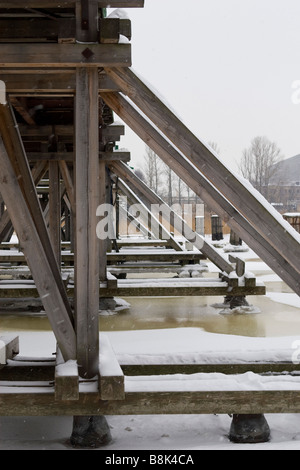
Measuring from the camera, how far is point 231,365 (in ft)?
15.5

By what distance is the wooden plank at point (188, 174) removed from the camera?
497 cm

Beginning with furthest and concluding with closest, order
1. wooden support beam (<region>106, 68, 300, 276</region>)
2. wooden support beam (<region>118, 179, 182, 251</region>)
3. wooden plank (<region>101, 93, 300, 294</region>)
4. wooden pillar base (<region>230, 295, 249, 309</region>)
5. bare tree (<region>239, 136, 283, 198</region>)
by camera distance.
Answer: bare tree (<region>239, 136, 283, 198</region>) < wooden support beam (<region>118, 179, 182, 251</region>) < wooden pillar base (<region>230, 295, 249, 309</region>) < wooden plank (<region>101, 93, 300, 294</region>) < wooden support beam (<region>106, 68, 300, 276</region>)

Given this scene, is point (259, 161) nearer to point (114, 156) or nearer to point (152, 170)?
point (152, 170)

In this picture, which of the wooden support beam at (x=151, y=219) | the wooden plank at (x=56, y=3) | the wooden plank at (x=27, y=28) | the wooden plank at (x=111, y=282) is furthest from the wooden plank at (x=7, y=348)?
the wooden support beam at (x=151, y=219)

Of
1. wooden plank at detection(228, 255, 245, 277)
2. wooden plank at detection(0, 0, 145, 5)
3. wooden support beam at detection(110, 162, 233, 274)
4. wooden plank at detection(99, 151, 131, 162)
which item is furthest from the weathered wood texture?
wooden support beam at detection(110, 162, 233, 274)

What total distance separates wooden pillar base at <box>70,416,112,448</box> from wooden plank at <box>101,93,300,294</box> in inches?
71.7

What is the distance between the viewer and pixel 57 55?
3912 mm

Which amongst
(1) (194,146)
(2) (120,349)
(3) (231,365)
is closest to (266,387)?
(3) (231,365)

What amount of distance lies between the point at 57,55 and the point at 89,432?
2.50 m

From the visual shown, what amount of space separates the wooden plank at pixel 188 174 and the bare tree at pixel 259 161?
4284 cm

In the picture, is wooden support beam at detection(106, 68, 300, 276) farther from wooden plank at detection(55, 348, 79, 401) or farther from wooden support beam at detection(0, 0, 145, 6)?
wooden plank at detection(55, 348, 79, 401)

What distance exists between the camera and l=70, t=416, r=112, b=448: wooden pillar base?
398cm

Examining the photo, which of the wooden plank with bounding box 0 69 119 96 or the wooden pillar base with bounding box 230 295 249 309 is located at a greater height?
the wooden plank with bounding box 0 69 119 96
